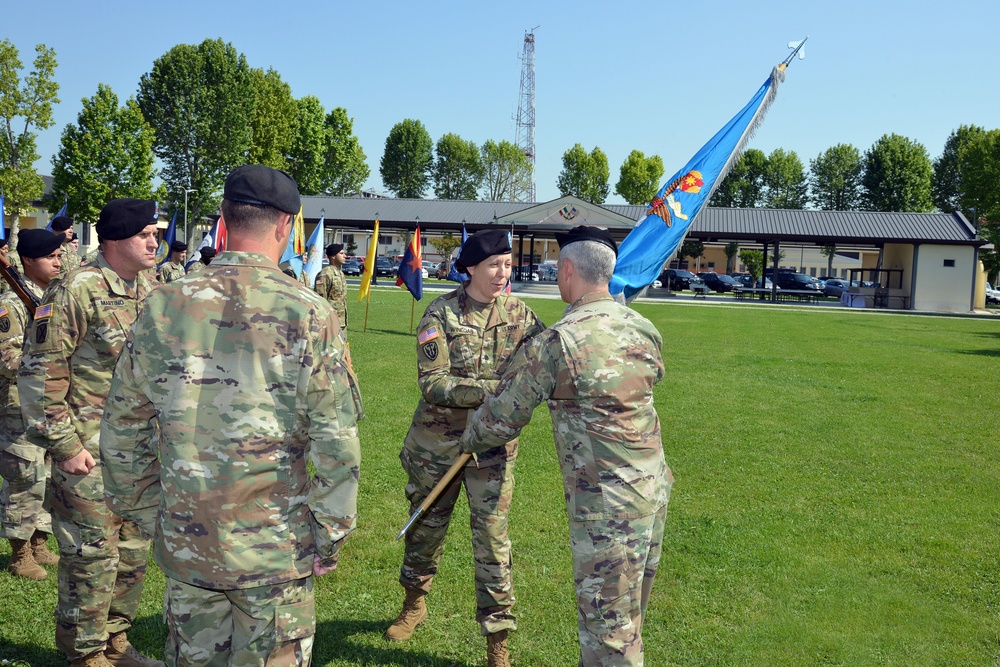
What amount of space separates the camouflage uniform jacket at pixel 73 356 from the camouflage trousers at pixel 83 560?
0.67ft

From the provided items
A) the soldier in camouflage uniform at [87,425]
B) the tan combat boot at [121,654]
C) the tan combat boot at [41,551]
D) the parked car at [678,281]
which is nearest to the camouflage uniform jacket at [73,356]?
the soldier in camouflage uniform at [87,425]

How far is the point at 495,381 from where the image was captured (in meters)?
4.39

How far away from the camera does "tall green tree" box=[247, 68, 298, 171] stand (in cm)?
6438

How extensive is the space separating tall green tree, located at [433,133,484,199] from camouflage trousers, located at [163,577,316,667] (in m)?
107

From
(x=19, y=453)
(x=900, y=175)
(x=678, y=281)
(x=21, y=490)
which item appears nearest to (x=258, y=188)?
(x=19, y=453)

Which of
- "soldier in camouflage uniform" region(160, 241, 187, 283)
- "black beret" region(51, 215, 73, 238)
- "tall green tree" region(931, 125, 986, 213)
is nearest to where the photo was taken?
"black beret" region(51, 215, 73, 238)

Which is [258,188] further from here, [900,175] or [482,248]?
[900,175]

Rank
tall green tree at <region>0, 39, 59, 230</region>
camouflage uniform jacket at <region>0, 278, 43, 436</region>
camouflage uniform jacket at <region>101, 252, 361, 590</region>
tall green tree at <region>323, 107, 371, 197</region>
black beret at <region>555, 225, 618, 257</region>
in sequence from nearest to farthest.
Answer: camouflage uniform jacket at <region>101, 252, 361, 590</region> < black beret at <region>555, 225, 618, 257</region> < camouflage uniform jacket at <region>0, 278, 43, 436</region> < tall green tree at <region>0, 39, 59, 230</region> < tall green tree at <region>323, 107, 371, 197</region>

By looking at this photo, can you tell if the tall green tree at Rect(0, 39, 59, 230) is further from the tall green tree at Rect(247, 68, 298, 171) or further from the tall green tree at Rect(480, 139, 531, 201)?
the tall green tree at Rect(480, 139, 531, 201)

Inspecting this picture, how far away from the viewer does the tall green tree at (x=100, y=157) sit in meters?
48.6

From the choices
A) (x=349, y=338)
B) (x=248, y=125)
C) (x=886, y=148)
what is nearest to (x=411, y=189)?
(x=248, y=125)

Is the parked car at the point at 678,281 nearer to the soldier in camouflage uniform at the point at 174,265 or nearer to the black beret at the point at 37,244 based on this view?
the soldier in camouflage uniform at the point at 174,265

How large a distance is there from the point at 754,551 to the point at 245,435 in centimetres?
477

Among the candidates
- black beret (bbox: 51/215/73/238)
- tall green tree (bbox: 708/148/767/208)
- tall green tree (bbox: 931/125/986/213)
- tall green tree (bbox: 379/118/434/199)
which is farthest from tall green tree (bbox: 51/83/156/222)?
tall green tree (bbox: 931/125/986/213)
